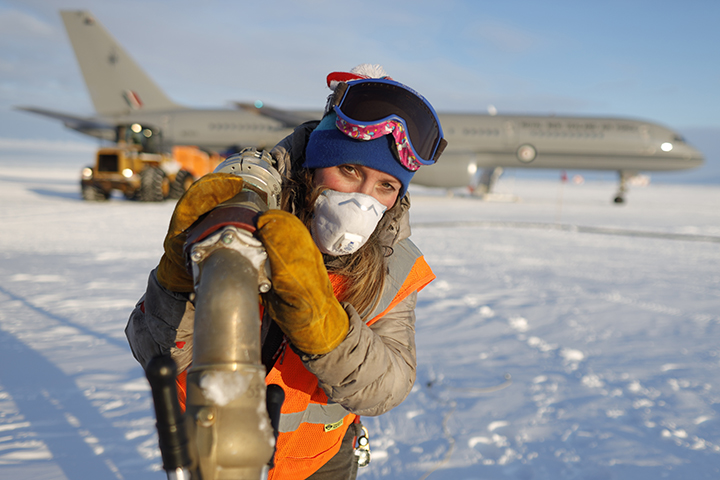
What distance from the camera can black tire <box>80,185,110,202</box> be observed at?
1302cm

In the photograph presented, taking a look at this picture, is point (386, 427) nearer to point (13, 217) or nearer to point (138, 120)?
point (13, 217)

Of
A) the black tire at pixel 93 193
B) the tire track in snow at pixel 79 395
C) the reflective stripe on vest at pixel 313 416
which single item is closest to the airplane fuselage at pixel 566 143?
the black tire at pixel 93 193

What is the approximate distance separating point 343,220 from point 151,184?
519 inches

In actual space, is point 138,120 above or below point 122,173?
above

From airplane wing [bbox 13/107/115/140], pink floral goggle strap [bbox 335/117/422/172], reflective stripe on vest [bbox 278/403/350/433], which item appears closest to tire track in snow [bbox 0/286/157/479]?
reflective stripe on vest [bbox 278/403/350/433]

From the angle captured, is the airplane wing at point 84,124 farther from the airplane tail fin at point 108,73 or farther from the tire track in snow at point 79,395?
the tire track in snow at point 79,395

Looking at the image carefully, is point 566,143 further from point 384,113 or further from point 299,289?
point 299,289

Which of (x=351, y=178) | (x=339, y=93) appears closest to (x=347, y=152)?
(x=351, y=178)

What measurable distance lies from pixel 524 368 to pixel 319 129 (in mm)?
2642

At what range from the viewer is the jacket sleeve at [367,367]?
867 millimetres

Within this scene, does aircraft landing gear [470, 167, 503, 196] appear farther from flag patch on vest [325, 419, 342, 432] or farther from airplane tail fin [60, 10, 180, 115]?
flag patch on vest [325, 419, 342, 432]

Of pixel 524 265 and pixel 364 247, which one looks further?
pixel 524 265

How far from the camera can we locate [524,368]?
3121 mm

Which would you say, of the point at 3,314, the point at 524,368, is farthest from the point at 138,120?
the point at 524,368
